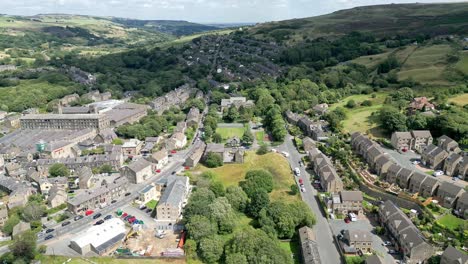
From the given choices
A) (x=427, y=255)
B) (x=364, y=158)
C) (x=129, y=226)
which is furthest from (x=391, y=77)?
(x=129, y=226)

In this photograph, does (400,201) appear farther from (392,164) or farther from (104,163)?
(104,163)

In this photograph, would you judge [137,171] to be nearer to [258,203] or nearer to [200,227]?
[200,227]

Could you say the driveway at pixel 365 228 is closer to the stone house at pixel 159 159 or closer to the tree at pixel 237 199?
the tree at pixel 237 199

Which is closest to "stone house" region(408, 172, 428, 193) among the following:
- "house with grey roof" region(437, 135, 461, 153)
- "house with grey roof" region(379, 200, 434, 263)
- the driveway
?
"house with grey roof" region(379, 200, 434, 263)

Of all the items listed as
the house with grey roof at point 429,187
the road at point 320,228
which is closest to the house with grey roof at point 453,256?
the road at point 320,228

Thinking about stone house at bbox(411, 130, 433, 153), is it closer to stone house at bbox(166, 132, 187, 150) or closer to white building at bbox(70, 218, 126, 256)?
stone house at bbox(166, 132, 187, 150)

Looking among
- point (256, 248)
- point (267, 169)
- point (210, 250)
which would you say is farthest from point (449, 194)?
point (210, 250)
